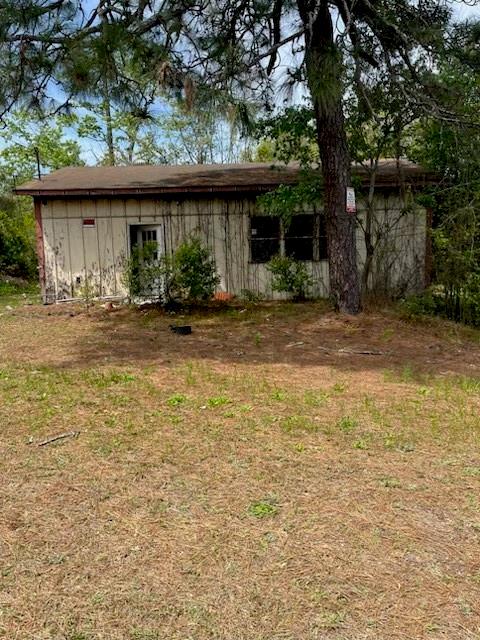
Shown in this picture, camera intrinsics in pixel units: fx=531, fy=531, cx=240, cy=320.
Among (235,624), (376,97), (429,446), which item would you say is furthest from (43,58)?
(235,624)

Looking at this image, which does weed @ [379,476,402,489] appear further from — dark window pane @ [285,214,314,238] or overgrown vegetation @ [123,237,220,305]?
dark window pane @ [285,214,314,238]

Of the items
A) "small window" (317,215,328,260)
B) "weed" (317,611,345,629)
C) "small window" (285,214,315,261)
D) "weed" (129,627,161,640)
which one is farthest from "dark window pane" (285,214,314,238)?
"weed" (129,627,161,640)

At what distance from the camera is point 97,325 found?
8.86 meters

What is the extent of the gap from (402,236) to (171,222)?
4.84m

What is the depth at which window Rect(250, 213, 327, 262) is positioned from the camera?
36.9 ft

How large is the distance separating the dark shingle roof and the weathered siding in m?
0.38

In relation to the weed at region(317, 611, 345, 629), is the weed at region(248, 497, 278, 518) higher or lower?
higher

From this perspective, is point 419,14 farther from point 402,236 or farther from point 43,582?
point 43,582

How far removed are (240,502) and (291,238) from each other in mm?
8883

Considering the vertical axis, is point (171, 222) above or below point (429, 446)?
above

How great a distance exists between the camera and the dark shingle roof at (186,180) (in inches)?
415

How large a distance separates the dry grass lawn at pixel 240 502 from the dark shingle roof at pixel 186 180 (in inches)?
218

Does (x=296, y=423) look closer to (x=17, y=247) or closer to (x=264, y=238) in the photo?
(x=264, y=238)

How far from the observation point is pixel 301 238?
11.3 m
